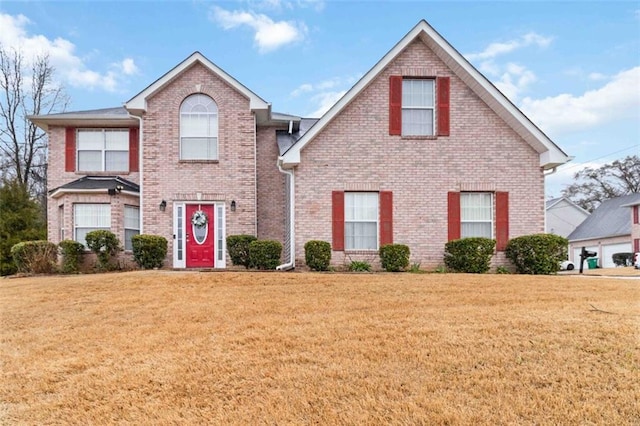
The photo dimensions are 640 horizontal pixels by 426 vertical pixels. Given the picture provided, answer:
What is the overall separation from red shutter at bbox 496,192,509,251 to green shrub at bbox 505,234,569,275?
55 centimetres

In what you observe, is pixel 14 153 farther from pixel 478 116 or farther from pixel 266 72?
pixel 478 116

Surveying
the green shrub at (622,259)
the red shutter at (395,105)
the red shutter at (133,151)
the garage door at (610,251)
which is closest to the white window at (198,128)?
the red shutter at (133,151)

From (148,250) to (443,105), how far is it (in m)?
9.50

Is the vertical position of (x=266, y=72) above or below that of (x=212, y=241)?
above

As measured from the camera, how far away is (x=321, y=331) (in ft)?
20.3

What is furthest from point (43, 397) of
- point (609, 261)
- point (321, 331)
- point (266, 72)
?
point (609, 261)

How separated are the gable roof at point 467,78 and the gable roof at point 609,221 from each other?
24.1 meters

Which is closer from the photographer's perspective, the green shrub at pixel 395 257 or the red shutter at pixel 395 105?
the green shrub at pixel 395 257

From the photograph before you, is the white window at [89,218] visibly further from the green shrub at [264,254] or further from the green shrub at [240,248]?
the green shrub at [264,254]

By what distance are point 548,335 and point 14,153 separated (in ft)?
97.0

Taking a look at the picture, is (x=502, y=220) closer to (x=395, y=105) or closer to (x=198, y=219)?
(x=395, y=105)

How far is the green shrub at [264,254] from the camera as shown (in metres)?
13.3

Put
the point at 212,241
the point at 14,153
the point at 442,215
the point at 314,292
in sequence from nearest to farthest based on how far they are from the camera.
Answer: the point at 314,292
the point at 442,215
the point at 212,241
the point at 14,153

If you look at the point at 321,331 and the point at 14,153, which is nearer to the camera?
the point at 321,331
